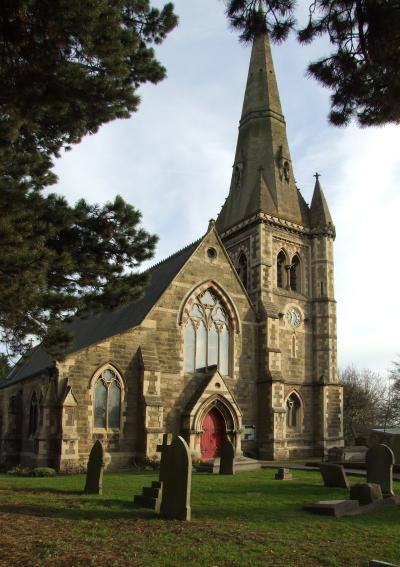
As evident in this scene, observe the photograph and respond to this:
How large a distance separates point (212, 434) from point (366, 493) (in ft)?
44.5

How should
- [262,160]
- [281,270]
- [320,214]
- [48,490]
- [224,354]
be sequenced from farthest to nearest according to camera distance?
1. [262,160]
2. [320,214]
3. [281,270]
4. [224,354]
5. [48,490]

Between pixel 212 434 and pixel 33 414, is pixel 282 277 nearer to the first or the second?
pixel 212 434

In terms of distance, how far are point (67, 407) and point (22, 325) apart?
9756 millimetres

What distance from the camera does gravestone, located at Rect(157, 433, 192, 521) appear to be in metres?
9.60

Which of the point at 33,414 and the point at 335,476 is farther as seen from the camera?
the point at 33,414

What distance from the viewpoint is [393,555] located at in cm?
744

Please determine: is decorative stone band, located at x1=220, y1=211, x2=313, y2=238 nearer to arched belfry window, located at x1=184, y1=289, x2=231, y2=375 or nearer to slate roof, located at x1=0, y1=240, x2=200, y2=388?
slate roof, located at x1=0, y1=240, x2=200, y2=388

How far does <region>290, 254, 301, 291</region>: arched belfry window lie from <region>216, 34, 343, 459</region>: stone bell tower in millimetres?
59

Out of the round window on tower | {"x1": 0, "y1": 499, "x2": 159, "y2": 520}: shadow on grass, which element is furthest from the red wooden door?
{"x1": 0, "y1": 499, "x2": 159, "y2": 520}: shadow on grass

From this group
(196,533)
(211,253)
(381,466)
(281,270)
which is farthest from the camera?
(281,270)

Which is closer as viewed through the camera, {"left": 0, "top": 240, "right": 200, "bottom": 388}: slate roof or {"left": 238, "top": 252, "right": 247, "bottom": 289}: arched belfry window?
{"left": 0, "top": 240, "right": 200, "bottom": 388}: slate roof

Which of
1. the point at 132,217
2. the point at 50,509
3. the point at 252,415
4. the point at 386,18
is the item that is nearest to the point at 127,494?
the point at 50,509

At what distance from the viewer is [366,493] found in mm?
11016

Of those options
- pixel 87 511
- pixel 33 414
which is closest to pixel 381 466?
pixel 87 511
